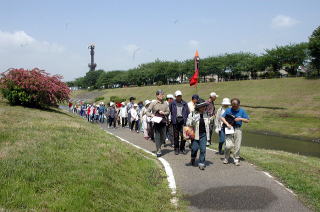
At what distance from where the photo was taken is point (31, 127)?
10648 millimetres

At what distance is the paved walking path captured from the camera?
6.12 m

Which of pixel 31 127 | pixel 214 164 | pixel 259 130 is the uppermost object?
pixel 31 127

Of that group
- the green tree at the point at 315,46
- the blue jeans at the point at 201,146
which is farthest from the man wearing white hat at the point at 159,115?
the green tree at the point at 315,46

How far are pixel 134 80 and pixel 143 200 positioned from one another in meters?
112

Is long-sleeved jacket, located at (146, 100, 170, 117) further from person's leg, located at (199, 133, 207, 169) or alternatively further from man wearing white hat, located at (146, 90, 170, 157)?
person's leg, located at (199, 133, 207, 169)

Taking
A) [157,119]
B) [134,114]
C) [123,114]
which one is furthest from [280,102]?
[157,119]

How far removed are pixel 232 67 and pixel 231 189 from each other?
8243 centimetres

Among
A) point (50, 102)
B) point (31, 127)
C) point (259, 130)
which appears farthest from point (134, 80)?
point (31, 127)

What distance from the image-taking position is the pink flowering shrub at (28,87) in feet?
59.5

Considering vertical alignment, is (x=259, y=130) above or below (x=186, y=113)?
below

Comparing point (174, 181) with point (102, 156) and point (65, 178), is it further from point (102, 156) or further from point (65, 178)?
point (65, 178)

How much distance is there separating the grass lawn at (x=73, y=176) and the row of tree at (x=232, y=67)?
5535cm

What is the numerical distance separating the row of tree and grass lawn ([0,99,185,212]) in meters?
55.3

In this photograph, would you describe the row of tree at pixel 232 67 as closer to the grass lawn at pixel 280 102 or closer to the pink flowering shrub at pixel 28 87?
the grass lawn at pixel 280 102
